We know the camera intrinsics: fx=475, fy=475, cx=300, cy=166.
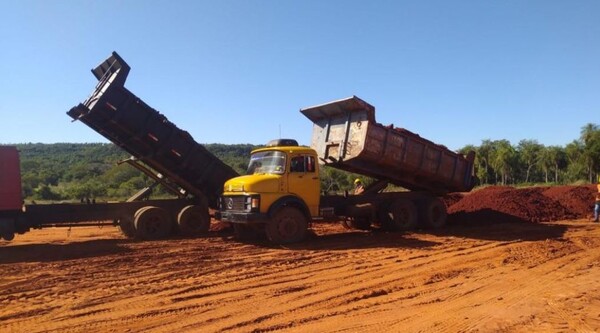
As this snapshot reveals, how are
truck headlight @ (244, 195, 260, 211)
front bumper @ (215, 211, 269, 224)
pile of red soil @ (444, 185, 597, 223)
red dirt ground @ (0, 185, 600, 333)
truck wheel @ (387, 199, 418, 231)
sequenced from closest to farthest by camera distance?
red dirt ground @ (0, 185, 600, 333), front bumper @ (215, 211, 269, 224), truck headlight @ (244, 195, 260, 211), truck wheel @ (387, 199, 418, 231), pile of red soil @ (444, 185, 597, 223)

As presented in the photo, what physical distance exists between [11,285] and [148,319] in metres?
3.27

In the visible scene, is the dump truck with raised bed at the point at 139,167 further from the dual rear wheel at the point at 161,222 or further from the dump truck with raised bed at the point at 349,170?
the dump truck with raised bed at the point at 349,170

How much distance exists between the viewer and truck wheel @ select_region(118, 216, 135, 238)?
1324 centimetres

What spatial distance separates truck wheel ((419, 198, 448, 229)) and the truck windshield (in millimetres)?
5717

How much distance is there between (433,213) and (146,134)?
919cm

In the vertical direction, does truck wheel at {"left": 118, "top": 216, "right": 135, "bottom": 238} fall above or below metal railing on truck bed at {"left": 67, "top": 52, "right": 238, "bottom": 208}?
below

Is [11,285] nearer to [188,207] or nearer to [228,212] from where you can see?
[228,212]

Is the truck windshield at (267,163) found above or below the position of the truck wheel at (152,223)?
above

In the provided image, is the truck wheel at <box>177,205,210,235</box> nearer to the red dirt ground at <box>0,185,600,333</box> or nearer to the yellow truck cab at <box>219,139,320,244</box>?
the red dirt ground at <box>0,185,600,333</box>

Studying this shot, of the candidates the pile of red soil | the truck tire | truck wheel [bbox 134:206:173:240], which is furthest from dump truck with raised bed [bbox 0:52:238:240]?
the pile of red soil

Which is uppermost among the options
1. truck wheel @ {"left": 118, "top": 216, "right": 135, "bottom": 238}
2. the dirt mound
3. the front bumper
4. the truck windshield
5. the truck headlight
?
the truck windshield

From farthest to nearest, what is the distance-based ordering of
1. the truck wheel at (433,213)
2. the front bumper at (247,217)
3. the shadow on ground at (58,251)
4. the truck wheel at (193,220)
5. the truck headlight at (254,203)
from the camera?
the truck wheel at (433,213) < the truck wheel at (193,220) < the truck headlight at (254,203) < the front bumper at (247,217) < the shadow on ground at (58,251)

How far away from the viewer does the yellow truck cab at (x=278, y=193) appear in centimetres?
1142

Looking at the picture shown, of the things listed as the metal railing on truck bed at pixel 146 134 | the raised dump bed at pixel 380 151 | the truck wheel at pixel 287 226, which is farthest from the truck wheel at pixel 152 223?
the raised dump bed at pixel 380 151
